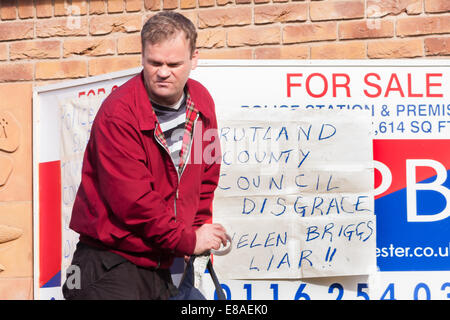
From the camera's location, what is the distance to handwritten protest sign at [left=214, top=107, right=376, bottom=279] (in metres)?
4.08

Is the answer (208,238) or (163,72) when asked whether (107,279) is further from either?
(163,72)

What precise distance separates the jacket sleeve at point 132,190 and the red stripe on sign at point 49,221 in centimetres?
162

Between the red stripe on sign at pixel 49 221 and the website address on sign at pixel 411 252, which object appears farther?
the red stripe on sign at pixel 49 221

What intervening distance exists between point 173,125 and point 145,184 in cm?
34

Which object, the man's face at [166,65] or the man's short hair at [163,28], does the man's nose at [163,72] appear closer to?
the man's face at [166,65]

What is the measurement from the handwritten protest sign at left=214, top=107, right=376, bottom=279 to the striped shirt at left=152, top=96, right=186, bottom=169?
98cm

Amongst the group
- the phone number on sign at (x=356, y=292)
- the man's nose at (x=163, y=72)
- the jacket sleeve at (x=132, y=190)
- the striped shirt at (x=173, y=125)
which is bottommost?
the phone number on sign at (x=356, y=292)

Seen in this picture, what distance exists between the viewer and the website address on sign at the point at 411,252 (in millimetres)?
4090

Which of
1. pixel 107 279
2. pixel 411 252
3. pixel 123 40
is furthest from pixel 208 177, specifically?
pixel 123 40

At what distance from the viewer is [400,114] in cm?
415

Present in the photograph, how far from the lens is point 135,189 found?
2.87 m

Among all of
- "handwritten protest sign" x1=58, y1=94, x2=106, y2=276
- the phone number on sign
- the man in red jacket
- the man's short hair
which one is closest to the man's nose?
the man in red jacket

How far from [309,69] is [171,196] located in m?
1.44

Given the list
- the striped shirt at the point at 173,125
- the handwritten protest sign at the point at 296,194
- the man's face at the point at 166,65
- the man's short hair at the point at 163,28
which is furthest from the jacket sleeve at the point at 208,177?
the handwritten protest sign at the point at 296,194
